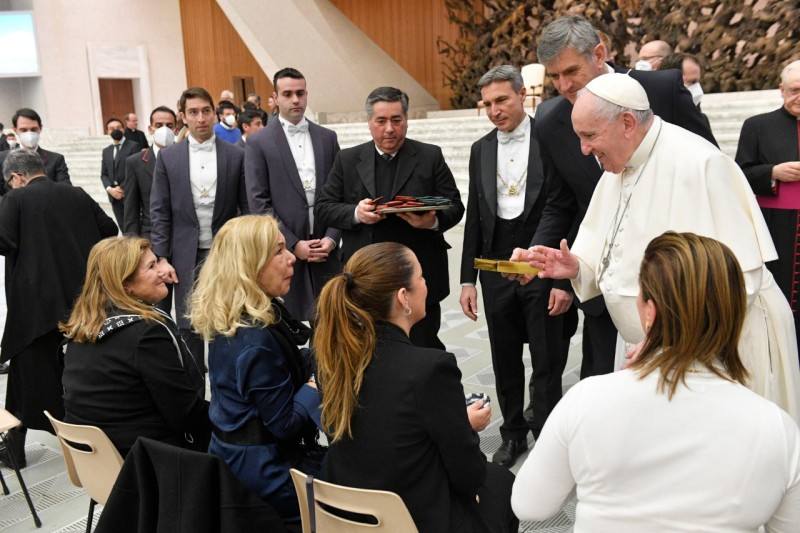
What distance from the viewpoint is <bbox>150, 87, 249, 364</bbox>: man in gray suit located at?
157 inches

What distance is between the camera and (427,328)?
3494 millimetres

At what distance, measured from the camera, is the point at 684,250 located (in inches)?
52.1

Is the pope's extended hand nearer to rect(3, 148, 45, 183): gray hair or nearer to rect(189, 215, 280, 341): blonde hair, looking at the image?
rect(189, 215, 280, 341): blonde hair

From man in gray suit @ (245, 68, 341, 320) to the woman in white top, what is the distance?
254 centimetres

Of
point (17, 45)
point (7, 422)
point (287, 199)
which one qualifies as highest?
point (17, 45)

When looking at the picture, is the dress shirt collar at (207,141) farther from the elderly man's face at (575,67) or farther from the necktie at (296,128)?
the elderly man's face at (575,67)

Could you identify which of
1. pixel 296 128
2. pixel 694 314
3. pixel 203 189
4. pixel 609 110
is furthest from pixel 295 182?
pixel 694 314

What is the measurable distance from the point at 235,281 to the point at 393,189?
4.55 ft

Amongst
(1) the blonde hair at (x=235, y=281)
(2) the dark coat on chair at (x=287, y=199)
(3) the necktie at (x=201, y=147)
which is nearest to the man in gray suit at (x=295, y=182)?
(2) the dark coat on chair at (x=287, y=199)

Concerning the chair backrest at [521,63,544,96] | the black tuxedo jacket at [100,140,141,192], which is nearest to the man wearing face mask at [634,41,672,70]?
the black tuxedo jacket at [100,140,141,192]

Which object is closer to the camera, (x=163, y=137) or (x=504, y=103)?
(x=504, y=103)

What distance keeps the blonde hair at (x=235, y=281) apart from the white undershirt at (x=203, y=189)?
186 cm

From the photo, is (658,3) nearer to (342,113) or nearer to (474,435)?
(342,113)

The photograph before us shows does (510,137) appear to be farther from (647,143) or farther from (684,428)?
(684,428)
